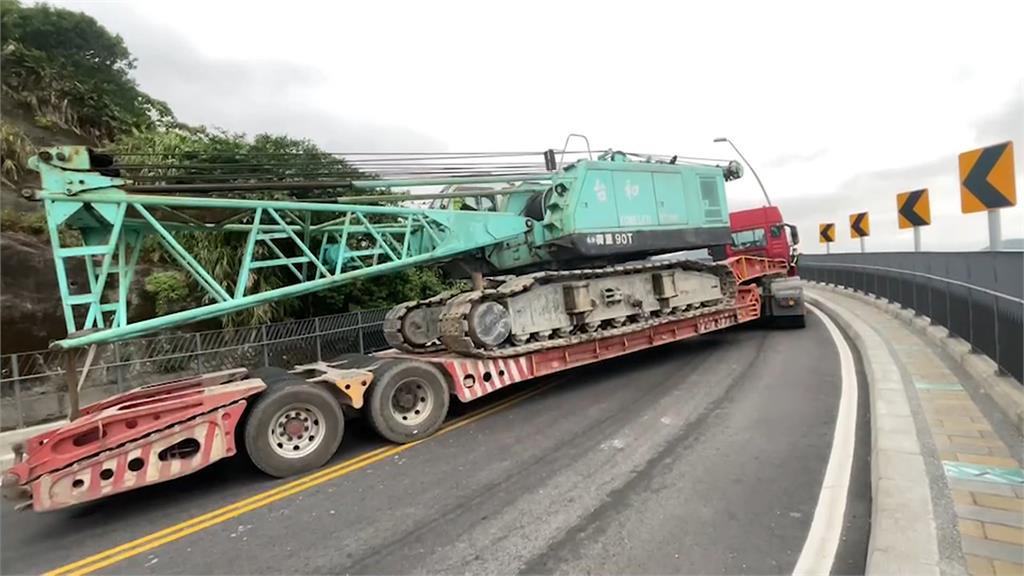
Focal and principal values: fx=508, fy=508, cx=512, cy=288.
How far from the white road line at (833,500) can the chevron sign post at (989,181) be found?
8.72ft

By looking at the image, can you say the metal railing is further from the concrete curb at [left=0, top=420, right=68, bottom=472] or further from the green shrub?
the green shrub

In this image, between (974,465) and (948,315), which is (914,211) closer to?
(948,315)

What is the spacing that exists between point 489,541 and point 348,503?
4.91 ft

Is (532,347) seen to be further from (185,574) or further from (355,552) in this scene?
(185,574)

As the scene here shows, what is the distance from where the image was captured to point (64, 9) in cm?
2731

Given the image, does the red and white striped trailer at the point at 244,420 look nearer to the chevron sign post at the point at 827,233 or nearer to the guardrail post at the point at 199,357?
the guardrail post at the point at 199,357

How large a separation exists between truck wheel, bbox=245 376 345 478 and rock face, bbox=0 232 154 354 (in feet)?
31.1

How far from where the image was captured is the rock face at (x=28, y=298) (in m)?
11.1

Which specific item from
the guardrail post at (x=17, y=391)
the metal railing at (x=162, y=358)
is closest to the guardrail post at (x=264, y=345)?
the metal railing at (x=162, y=358)

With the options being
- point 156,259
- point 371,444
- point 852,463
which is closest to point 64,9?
point 156,259

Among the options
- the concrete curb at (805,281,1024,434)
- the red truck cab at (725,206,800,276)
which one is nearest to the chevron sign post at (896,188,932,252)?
the concrete curb at (805,281,1024,434)

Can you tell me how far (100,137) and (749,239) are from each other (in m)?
23.8

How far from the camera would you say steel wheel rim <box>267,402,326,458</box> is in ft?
17.1

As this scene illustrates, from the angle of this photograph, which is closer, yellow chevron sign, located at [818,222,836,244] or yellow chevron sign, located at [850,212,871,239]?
yellow chevron sign, located at [850,212,871,239]
